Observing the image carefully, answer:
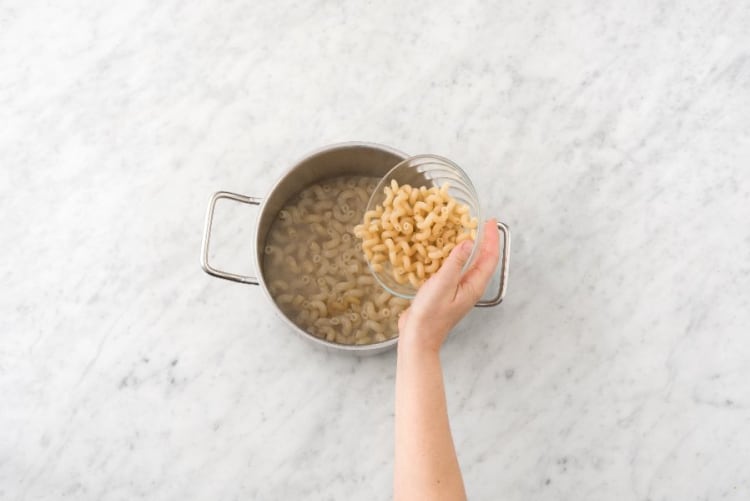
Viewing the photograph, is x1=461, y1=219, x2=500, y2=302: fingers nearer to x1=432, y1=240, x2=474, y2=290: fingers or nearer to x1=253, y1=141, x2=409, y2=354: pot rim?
x1=432, y1=240, x2=474, y2=290: fingers

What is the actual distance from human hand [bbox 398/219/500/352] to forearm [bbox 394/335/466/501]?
0.9 inches

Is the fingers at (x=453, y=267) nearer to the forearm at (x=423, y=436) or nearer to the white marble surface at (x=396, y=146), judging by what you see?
the forearm at (x=423, y=436)

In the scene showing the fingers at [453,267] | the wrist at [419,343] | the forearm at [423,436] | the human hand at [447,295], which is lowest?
the forearm at [423,436]

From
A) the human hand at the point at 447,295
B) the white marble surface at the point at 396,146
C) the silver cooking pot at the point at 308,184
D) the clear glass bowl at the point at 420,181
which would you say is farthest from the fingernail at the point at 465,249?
the white marble surface at the point at 396,146

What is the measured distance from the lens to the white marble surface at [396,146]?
129 centimetres

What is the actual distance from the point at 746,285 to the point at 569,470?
1.67ft

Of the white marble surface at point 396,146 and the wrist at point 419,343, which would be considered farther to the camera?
the white marble surface at point 396,146

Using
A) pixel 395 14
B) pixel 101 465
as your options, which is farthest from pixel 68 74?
pixel 101 465

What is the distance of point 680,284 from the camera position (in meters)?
1.36

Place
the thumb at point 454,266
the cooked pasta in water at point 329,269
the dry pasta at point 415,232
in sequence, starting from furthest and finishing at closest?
the cooked pasta in water at point 329,269 → the dry pasta at point 415,232 → the thumb at point 454,266

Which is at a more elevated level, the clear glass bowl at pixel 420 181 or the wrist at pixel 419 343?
the clear glass bowl at pixel 420 181

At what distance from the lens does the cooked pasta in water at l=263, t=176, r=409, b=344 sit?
1238 millimetres

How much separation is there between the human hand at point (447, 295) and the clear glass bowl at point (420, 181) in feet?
0.22

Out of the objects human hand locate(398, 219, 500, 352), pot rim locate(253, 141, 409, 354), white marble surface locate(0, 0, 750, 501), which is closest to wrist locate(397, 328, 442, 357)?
human hand locate(398, 219, 500, 352)
